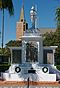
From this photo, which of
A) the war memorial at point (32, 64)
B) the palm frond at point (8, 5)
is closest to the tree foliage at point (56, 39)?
the war memorial at point (32, 64)

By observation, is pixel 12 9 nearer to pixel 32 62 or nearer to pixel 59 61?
pixel 32 62

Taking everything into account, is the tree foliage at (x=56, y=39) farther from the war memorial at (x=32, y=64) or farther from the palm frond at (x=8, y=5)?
the palm frond at (x=8, y=5)

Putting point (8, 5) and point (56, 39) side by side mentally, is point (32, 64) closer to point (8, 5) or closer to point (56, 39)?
point (8, 5)

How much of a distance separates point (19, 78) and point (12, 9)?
6157 mm

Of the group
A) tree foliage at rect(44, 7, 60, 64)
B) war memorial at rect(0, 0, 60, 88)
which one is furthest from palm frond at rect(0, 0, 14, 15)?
tree foliage at rect(44, 7, 60, 64)

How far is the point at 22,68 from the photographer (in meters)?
25.5

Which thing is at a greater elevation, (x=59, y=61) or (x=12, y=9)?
(x=12, y=9)

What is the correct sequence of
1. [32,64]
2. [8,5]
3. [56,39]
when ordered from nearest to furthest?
[32,64], [8,5], [56,39]

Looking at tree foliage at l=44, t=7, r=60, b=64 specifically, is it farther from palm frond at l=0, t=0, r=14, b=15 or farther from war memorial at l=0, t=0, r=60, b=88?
palm frond at l=0, t=0, r=14, b=15

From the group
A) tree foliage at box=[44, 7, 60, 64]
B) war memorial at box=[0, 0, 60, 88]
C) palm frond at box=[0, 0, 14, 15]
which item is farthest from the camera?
tree foliage at box=[44, 7, 60, 64]

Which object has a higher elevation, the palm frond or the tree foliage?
the palm frond

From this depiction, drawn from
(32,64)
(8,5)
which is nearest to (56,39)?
(32,64)

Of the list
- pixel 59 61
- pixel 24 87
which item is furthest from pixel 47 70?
pixel 59 61

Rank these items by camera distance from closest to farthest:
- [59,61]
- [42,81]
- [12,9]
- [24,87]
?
[24,87]
[42,81]
[12,9]
[59,61]
